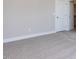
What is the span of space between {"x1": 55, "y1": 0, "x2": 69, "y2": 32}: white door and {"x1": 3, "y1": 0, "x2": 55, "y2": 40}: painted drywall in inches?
16.9

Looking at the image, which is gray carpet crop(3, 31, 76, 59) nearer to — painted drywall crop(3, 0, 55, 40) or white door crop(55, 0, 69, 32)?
painted drywall crop(3, 0, 55, 40)

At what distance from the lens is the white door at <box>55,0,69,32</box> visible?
23.3 feet

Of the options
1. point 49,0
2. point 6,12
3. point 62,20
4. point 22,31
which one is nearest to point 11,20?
point 6,12

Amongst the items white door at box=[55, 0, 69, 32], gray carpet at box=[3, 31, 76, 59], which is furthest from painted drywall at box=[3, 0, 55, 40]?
gray carpet at box=[3, 31, 76, 59]

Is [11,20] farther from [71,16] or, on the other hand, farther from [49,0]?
[71,16]

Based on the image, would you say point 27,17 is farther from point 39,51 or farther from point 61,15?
point 61,15

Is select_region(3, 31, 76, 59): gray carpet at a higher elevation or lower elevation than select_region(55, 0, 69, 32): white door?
lower

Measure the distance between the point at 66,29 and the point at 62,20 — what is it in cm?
56

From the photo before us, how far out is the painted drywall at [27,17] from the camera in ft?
15.8

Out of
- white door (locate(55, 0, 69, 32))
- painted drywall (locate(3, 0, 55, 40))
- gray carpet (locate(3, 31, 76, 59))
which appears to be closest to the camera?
gray carpet (locate(3, 31, 76, 59))

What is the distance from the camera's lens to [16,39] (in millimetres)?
5086

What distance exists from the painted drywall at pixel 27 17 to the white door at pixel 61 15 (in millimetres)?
430

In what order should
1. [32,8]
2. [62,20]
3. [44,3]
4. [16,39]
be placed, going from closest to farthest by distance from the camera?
[16,39]
[32,8]
[44,3]
[62,20]

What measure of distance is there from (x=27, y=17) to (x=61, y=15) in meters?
2.57
